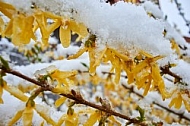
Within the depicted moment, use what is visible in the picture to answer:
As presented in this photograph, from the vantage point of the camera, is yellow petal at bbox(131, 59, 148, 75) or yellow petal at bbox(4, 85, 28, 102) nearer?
yellow petal at bbox(4, 85, 28, 102)

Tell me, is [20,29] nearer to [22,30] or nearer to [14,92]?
[22,30]

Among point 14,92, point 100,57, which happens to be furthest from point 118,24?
point 14,92

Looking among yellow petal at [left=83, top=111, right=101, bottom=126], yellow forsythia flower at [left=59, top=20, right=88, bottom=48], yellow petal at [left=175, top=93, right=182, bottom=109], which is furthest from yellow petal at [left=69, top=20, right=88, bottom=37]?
yellow petal at [left=175, top=93, right=182, bottom=109]

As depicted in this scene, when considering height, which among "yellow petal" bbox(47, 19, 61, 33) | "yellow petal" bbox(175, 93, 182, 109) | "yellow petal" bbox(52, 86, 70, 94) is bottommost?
"yellow petal" bbox(175, 93, 182, 109)

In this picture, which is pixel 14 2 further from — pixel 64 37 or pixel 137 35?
pixel 137 35

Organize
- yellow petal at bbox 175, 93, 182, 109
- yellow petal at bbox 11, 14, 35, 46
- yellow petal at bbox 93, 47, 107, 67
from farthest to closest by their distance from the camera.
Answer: yellow petal at bbox 175, 93, 182, 109
yellow petal at bbox 93, 47, 107, 67
yellow petal at bbox 11, 14, 35, 46

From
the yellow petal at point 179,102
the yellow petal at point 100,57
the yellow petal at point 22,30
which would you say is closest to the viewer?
the yellow petal at point 22,30

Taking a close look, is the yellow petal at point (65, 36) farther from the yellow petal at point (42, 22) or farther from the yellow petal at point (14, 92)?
the yellow petal at point (14, 92)

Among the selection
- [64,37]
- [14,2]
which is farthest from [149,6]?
[14,2]

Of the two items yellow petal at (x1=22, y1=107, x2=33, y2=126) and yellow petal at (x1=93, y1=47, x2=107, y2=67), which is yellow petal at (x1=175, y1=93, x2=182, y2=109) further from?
yellow petal at (x1=22, y1=107, x2=33, y2=126)

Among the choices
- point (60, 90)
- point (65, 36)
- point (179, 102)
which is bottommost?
point (179, 102)

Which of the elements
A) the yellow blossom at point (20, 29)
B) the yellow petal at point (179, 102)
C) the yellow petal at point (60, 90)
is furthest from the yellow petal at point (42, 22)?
the yellow petal at point (179, 102)
